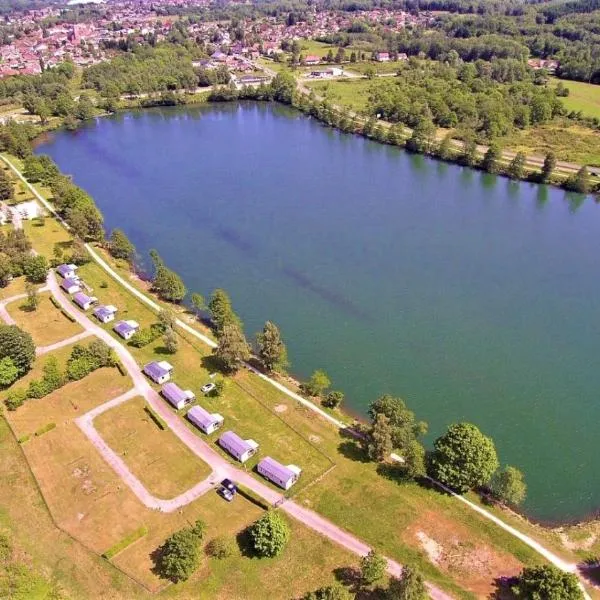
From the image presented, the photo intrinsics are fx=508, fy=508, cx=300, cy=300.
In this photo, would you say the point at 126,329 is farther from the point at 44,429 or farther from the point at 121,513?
the point at 121,513

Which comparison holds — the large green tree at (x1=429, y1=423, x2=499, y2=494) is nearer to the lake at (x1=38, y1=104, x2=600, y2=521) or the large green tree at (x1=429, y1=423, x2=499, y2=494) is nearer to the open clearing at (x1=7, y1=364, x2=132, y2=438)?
the lake at (x1=38, y1=104, x2=600, y2=521)

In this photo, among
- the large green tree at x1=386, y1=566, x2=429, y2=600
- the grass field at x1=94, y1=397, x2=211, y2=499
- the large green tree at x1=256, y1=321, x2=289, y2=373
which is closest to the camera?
the large green tree at x1=386, y1=566, x2=429, y2=600

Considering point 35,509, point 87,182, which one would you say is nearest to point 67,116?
point 87,182

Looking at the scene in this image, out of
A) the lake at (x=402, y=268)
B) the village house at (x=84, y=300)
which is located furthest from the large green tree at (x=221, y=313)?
the village house at (x=84, y=300)

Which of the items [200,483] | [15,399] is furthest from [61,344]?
[200,483]

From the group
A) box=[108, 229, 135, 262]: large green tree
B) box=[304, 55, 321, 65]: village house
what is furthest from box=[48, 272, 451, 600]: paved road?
box=[304, 55, 321, 65]: village house
